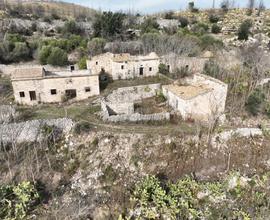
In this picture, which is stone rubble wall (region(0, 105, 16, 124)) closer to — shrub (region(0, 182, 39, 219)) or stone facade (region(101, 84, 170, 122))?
shrub (region(0, 182, 39, 219))

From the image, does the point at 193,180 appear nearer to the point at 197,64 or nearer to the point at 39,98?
the point at 39,98

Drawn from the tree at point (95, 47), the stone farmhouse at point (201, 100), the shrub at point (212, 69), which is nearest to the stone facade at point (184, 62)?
the shrub at point (212, 69)

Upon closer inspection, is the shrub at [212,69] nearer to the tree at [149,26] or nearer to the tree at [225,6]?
the tree at [149,26]

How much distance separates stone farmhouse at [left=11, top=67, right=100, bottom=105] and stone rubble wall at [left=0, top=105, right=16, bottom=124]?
10.2 feet

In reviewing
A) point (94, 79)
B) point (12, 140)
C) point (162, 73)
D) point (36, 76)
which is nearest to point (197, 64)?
point (162, 73)

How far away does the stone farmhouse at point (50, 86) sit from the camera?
31.2m

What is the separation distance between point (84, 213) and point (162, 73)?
26455 mm

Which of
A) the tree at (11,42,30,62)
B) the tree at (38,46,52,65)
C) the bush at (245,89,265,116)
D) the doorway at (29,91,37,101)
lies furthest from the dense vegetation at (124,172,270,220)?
the tree at (11,42,30,62)

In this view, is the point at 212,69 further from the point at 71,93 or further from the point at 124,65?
the point at 71,93

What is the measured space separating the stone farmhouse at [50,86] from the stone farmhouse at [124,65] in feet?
18.2

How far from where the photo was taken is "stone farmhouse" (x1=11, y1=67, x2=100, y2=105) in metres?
31.2

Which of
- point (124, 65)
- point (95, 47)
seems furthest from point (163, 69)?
point (95, 47)

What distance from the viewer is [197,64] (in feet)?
145

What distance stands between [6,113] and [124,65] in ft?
57.3
